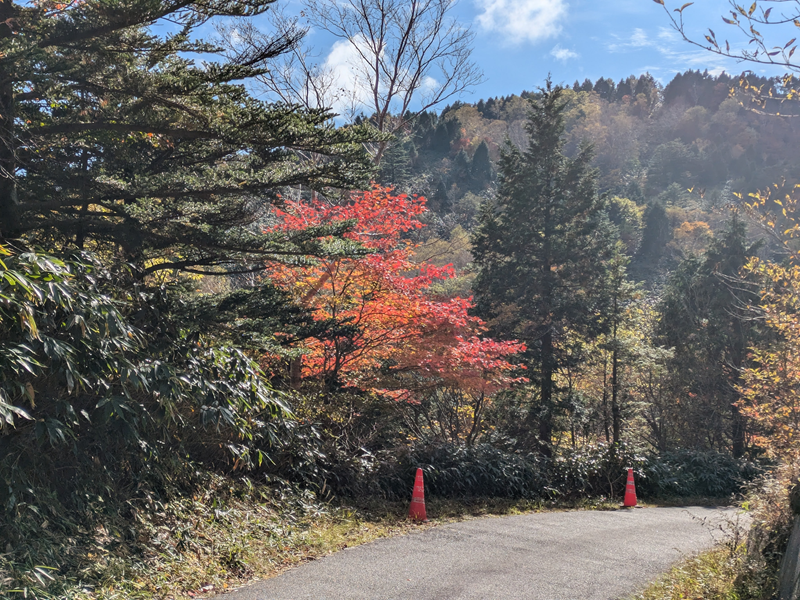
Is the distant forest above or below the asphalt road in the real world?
above

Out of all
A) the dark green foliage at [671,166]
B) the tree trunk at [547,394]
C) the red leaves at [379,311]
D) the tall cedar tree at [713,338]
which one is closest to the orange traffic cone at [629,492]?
the red leaves at [379,311]

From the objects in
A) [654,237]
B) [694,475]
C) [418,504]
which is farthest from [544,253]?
[654,237]

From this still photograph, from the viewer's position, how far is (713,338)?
82.1 ft

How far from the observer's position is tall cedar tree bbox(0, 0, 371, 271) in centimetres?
595

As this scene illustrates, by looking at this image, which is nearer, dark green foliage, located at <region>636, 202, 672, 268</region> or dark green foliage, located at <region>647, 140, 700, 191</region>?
dark green foliage, located at <region>636, 202, 672, 268</region>

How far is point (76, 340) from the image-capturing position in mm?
5035

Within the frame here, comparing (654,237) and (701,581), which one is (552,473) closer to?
(701,581)

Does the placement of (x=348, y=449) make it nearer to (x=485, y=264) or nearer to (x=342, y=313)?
(x=342, y=313)

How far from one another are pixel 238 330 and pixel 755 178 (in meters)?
96.0

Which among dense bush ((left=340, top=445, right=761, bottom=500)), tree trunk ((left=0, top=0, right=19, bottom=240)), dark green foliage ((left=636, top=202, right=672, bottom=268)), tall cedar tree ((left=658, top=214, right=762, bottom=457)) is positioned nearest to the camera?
tree trunk ((left=0, top=0, right=19, bottom=240))

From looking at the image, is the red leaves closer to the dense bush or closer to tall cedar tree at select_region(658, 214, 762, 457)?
the dense bush

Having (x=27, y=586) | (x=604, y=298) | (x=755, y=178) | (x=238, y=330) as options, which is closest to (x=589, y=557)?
(x=238, y=330)

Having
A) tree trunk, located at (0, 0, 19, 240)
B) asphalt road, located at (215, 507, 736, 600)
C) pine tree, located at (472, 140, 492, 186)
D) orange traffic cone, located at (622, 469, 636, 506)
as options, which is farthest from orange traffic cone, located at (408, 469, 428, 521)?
pine tree, located at (472, 140, 492, 186)

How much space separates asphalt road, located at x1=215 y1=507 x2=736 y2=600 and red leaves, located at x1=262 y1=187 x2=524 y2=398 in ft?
12.4
